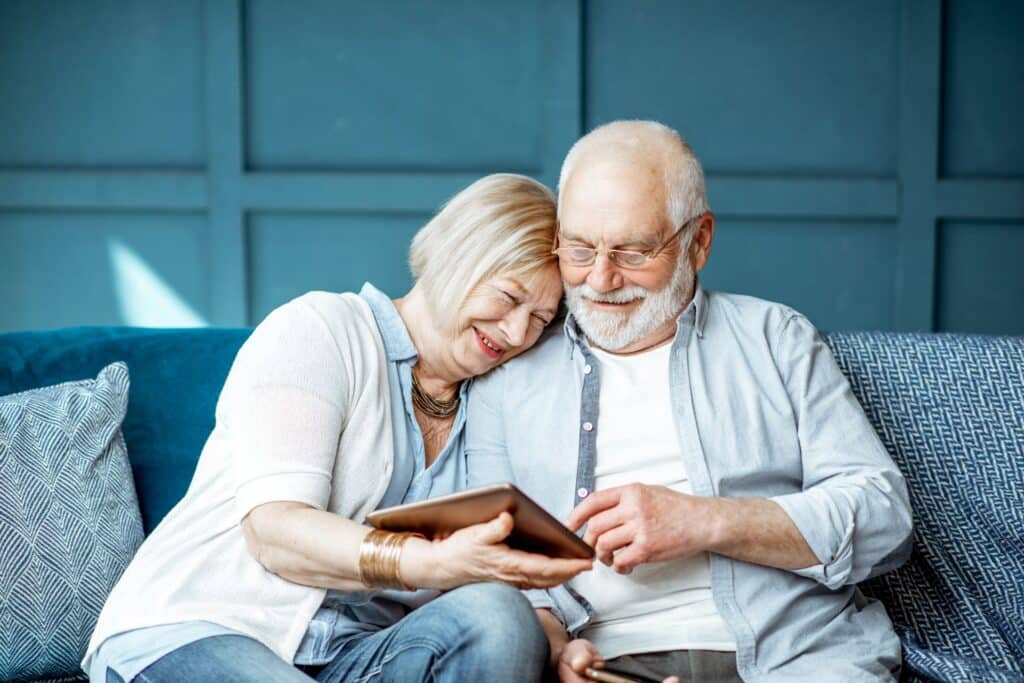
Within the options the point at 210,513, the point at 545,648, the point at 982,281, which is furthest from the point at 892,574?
the point at 982,281

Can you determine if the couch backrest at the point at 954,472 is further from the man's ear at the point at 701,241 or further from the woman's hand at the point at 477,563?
the woman's hand at the point at 477,563

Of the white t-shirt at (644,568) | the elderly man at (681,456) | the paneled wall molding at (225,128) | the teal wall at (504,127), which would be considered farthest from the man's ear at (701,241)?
the paneled wall molding at (225,128)

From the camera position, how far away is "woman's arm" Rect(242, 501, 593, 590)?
5.20ft

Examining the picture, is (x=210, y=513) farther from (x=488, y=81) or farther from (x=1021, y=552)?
(x=488, y=81)

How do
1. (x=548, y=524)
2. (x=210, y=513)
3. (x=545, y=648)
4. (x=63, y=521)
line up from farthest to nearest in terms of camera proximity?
(x=63, y=521) → (x=210, y=513) → (x=545, y=648) → (x=548, y=524)

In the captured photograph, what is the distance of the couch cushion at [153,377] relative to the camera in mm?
2207

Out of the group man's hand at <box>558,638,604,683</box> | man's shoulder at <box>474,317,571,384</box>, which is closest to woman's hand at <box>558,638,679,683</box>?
man's hand at <box>558,638,604,683</box>

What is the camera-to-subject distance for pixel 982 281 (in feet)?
13.2

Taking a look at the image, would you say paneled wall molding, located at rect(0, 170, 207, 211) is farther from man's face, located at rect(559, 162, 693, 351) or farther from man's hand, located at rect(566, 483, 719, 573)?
man's hand, located at rect(566, 483, 719, 573)

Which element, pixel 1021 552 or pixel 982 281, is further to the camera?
pixel 982 281

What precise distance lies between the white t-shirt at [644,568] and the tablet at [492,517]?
319mm

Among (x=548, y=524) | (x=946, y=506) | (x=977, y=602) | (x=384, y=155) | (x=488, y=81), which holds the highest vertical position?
(x=488, y=81)

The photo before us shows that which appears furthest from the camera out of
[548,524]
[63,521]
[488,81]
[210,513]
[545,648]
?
[488,81]

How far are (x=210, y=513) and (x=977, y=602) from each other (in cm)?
135
